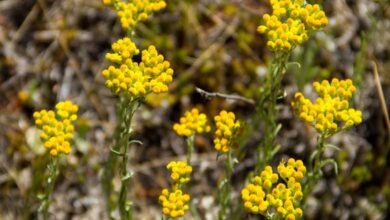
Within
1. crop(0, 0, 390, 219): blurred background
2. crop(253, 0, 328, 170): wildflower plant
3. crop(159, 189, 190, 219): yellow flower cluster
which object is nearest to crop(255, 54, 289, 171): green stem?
crop(253, 0, 328, 170): wildflower plant

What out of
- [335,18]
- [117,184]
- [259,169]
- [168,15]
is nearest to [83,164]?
[117,184]

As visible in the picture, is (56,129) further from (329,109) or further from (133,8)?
Result: (329,109)

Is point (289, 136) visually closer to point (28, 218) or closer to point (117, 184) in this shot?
point (117, 184)

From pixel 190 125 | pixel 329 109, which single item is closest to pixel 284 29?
pixel 329 109

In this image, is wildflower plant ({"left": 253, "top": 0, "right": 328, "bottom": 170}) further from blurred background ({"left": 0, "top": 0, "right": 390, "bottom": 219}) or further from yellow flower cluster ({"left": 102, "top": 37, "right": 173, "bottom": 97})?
blurred background ({"left": 0, "top": 0, "right": 390, "bottom": 219})

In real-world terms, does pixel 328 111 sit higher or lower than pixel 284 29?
lower

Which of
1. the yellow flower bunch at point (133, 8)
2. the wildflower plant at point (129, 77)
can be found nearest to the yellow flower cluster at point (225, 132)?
the wildflower plant at point (129, 77)
